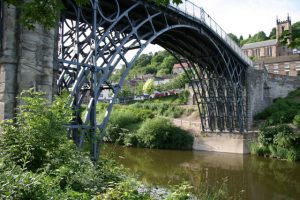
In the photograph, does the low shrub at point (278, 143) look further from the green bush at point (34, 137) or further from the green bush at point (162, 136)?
the green bush at point (34, 137)

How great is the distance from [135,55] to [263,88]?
74.4ft

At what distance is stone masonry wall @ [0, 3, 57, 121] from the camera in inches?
298

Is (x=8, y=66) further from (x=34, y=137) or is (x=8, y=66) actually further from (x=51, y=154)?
(x=51, y=154)

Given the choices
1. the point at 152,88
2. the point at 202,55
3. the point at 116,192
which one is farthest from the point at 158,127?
the point at 152,88

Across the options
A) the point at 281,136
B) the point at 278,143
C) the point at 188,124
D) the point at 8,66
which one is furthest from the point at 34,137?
the point at 188,124

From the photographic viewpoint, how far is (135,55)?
45.6 ft

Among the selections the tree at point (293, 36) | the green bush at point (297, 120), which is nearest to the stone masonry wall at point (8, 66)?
the tree at point (293, 36)

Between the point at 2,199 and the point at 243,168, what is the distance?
65.0 feet

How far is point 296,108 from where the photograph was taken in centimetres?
2914

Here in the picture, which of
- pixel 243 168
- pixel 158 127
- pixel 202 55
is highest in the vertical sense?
pixel 202 55

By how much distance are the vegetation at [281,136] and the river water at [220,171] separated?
918mm

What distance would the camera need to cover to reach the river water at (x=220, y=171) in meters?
15.5

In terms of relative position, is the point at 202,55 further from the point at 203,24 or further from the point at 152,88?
the point at 152,88

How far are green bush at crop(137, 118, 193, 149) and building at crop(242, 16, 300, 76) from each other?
21106mm
